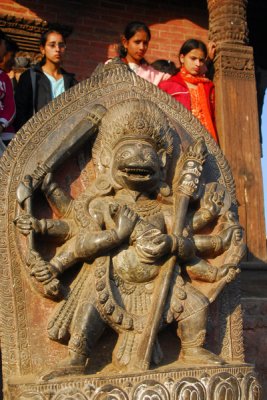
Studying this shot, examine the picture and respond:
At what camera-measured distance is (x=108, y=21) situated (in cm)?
740

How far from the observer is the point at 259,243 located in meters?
5.28

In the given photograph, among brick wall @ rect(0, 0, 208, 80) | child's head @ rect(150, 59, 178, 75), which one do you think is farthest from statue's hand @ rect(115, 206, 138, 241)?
brick wall @ rect(0, 0, 208, 80)

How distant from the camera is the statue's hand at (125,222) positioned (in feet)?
9.92

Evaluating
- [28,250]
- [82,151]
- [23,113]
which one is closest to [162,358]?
[28,250]

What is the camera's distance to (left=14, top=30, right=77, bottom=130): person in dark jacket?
14.8ft

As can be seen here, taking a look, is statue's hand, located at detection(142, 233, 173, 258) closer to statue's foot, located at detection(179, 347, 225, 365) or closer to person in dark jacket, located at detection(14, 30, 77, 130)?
statue's foot, located at detection(179, 347, 225, 365)

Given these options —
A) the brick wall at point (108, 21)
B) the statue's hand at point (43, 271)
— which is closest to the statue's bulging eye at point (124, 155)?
the statue's hand at point (43, 271)

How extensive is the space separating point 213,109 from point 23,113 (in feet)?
5.49

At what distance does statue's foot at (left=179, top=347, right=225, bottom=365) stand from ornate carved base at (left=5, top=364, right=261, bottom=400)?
0.07 metres

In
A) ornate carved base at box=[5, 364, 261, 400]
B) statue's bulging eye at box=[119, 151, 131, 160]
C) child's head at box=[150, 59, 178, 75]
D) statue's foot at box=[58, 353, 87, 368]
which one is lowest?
ornate carved base at box=[5, 364, 261, 400]

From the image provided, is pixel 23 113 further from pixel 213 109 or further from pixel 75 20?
pixel 75 20

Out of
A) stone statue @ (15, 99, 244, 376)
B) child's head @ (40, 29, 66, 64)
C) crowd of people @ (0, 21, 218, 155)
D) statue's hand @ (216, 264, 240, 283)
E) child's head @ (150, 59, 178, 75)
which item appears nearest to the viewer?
stone statue @ (15, 99, 244, 376)

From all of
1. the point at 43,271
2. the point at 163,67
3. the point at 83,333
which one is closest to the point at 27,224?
the point at 43,271

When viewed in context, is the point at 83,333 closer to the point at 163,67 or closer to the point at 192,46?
the point at 192,46
